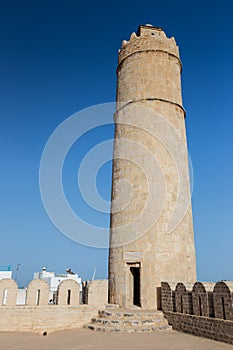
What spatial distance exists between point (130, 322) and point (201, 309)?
6.32ft

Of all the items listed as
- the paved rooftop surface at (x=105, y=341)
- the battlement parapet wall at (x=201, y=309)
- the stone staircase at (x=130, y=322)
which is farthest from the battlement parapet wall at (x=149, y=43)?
the paved rooftop surface at (x=105, y=341)

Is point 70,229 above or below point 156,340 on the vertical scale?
above

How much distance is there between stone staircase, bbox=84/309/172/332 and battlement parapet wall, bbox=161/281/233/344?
0.36 m

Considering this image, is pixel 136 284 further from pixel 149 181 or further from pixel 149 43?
pixel 149 43

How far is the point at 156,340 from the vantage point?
702 cm

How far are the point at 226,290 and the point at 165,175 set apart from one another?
491 cm

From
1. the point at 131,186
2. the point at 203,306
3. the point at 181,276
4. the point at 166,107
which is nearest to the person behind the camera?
the point at 203,306

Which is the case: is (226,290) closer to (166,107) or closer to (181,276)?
(181,276)

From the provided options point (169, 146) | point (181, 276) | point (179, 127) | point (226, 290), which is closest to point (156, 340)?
point (226, 290)

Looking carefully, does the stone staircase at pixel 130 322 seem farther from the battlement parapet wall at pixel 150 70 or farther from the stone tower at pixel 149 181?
the battlement parapet wall at pixel 150 70

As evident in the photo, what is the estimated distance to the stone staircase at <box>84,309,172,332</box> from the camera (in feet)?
26.4

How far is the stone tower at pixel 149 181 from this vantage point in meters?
10.1

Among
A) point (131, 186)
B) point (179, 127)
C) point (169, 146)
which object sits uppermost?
point (179, 127)

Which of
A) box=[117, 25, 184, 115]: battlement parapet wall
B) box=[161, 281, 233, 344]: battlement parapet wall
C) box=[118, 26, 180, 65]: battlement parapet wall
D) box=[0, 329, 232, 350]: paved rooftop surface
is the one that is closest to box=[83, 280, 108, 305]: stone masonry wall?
box=[0, 329, 232, 350]: paved rooftop surface
